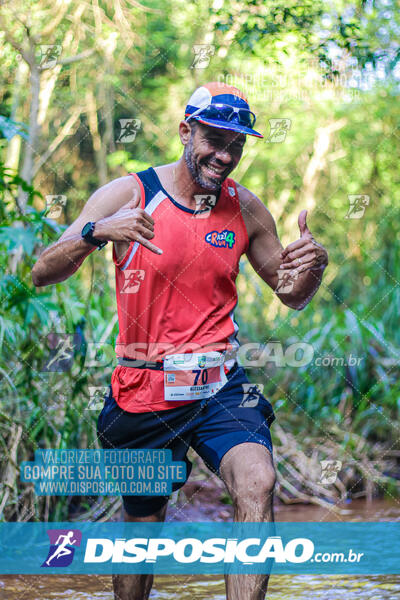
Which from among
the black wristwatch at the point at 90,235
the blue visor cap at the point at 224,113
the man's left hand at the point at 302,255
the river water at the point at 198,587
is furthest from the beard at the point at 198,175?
the river water at the point at 198,587

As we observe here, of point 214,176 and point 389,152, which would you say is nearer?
point 214,176

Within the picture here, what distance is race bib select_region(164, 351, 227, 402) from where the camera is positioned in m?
3.04

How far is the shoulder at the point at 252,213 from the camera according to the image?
10.8 feet

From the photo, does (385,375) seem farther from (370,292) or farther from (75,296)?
(75,296)

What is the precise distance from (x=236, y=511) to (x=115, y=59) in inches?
206

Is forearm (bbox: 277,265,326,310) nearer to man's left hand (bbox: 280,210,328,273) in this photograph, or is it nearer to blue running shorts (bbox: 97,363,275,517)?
man's left hand (bbox: 280,210,328,273)

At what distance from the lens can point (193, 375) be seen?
3037 mm

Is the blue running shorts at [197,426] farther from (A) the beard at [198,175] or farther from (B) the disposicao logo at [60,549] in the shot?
(B) the disposicao logo at [60,549]

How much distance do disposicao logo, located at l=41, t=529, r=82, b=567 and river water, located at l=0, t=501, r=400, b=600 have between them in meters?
0.10

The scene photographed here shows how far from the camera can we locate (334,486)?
520cm

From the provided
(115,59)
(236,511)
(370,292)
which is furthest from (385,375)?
(115,59)

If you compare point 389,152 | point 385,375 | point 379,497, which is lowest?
point 379,497

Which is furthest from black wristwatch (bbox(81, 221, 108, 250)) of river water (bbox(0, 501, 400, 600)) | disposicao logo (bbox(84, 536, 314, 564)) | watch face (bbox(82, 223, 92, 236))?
river water (bbox(0, 501, 400, 600))

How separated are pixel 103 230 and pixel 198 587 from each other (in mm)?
1890
